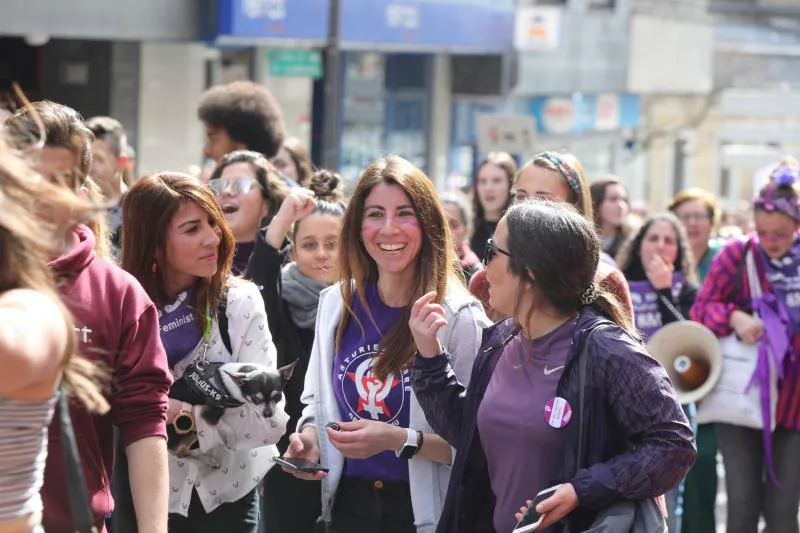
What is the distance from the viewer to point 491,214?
28.7 ft

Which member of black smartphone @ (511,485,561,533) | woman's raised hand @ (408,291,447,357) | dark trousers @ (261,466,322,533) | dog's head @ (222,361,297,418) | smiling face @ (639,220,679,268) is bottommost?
dark trousers @ (261,466,322,533)

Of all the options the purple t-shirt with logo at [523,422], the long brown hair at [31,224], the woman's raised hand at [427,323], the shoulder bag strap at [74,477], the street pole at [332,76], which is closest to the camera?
the long brown hair at [31,224]

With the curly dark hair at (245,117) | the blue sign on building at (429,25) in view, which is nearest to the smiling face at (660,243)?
the curly dark hair at (245,117)

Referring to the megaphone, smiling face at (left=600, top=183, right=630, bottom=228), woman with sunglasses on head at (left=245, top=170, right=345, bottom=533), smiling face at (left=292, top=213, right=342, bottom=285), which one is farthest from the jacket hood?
smiling face at (left=600, top=183, right=630, bottom=228)

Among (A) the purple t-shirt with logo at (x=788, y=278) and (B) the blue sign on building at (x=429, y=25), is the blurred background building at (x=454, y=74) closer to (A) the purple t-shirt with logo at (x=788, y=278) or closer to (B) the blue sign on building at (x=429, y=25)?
(B) the blue sign on building at (x=429, y=25)

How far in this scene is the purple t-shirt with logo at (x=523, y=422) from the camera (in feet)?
12.6

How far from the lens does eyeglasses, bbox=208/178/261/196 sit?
20.6 feet

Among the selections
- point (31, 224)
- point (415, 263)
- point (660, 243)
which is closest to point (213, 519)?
point (415, 263)

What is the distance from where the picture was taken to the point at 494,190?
8.76 meters

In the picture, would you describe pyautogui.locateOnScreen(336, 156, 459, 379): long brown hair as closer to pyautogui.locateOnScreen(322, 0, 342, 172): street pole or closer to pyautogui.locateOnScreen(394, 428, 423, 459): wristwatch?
pyautogui.locateOnScreen(394, 428, 423, 459): wristwatch

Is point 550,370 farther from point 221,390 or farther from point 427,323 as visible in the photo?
point 221,390

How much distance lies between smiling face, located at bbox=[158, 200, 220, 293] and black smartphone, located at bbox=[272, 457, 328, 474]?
2.22 feet

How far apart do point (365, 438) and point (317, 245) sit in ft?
5.87

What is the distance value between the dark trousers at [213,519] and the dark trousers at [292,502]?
771 millimetres
